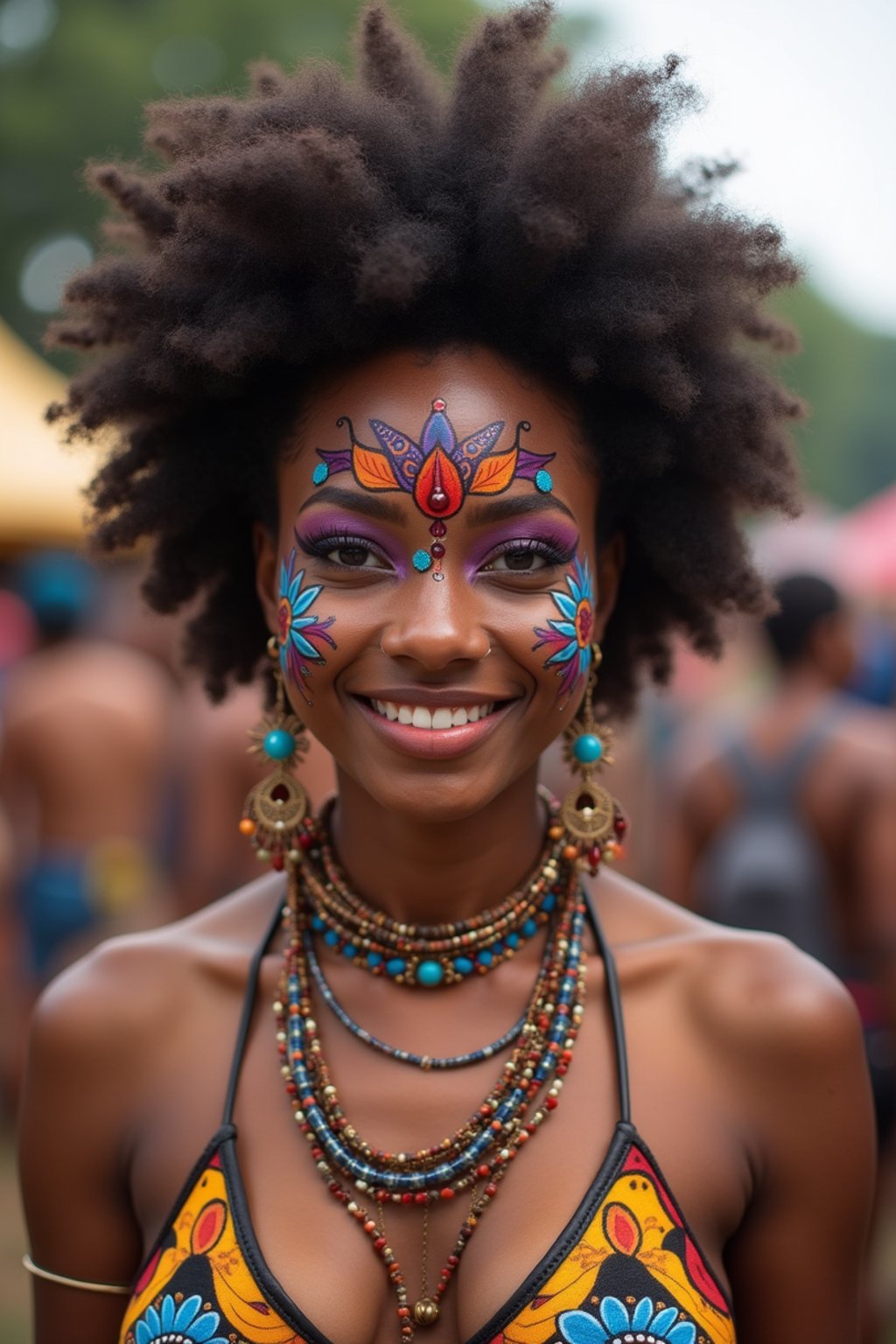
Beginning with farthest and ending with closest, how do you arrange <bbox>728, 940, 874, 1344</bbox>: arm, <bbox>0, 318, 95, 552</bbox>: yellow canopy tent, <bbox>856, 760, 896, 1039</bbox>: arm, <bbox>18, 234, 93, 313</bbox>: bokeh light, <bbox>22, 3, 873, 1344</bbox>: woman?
1. <bbox>18, 234, 93, 313</bbox>: bokeh light
2. <bbox>0, 318, 95, 552</bbox>: yellow canopy tent
3. <bbox>856, 760, 896, 1039</bbox>: arm
4. <bbox>728, 940, 874, 1344</bbox>: arm
5. <bbox>22, 3, 873, 1344</bbox>: woman

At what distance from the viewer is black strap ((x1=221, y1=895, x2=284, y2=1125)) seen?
2.49 meters

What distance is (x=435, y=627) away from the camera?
229 centimetres

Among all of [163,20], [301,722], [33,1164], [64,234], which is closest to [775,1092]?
[301,722]

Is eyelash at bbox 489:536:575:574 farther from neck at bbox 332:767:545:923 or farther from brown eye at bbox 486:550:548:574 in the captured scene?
neck at bbox 332:767:545:923

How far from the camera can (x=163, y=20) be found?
91.2ft

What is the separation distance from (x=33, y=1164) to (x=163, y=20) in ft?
94.5

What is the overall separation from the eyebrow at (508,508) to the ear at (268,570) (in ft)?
1.46

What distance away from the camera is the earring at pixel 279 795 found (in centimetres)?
267

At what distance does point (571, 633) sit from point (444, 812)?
37 centimetres

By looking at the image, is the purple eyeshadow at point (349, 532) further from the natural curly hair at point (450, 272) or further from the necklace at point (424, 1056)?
the necklace at point (424, 1056)

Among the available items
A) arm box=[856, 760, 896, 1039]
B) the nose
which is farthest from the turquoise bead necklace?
arm box=[856, 760, 896, 1039]

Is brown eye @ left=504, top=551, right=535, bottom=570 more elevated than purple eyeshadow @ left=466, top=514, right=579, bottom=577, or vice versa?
purple eyeshadow @ left=466, top=514, right=579, bottom=577

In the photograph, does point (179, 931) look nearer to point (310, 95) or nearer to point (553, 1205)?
point (553, 1205)

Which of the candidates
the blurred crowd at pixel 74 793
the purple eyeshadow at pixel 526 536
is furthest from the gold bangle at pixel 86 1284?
the blurred crowd at pixel 74 793
